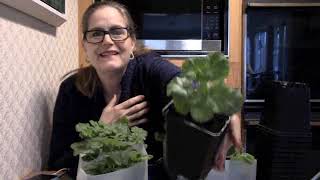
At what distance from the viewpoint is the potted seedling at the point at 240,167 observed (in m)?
1.15

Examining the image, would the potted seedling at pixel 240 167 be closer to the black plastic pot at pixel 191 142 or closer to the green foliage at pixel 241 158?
the green foliage at pixel 241 158

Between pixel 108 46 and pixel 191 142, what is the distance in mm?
758

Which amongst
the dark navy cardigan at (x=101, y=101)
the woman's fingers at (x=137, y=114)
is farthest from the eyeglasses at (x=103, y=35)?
the woman's fingers at (x=137, y=114)

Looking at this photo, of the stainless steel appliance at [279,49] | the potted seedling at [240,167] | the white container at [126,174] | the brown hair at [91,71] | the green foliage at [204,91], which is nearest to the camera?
the green foliage at [204,91]

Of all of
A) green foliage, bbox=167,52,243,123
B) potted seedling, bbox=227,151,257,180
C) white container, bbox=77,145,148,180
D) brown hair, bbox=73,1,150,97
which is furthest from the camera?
brown hair, bbox=73,1,150,97

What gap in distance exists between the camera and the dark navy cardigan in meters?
1.24

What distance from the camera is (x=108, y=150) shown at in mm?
698

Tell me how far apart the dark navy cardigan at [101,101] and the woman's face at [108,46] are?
77mm

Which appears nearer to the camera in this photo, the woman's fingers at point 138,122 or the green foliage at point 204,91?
the green foliage at point 204,91

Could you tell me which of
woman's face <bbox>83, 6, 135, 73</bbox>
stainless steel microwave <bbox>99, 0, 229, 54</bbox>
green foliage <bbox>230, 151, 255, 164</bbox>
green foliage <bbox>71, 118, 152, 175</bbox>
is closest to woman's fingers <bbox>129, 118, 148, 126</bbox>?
woman's face <bbox>83, 6, 135, 73</bbox>

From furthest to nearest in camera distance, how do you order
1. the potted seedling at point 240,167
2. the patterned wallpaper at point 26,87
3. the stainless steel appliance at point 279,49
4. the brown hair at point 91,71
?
the stainless steel appliance at point 279,49
the brown hair at point 91,71
the potted seedling at point 240,167
the patterned wallpaper at point 26,87

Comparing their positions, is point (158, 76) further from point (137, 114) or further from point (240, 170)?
point (240, 170)

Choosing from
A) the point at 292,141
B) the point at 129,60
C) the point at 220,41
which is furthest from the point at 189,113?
the point at 220,41

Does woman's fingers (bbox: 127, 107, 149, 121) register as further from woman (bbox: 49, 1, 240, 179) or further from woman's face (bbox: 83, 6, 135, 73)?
woman's face (bbox: 83, 6, 135, 73)
